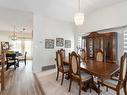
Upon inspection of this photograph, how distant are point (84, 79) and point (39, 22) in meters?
3.84

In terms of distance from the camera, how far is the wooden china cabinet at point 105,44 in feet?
13.3

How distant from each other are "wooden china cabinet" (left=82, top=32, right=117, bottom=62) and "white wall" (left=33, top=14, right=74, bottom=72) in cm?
195

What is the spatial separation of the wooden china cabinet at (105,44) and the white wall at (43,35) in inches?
76.9

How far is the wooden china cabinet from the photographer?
13.3 feet

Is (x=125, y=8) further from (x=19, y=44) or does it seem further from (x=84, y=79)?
(x=19, y=44)

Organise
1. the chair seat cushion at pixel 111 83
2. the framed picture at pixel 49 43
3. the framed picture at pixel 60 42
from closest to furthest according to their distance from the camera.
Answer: the chair seat cushion at pixel 111 83, the framed picture at pixel 49 43, the framed picture at pixel 60 42

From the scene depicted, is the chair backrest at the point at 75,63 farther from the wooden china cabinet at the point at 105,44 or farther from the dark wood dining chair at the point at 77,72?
the wooden china cabinet at the point at 105,44

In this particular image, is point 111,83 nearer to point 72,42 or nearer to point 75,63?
point 75,63

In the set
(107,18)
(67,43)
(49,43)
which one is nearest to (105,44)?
(107,18)

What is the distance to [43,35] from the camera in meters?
5.43

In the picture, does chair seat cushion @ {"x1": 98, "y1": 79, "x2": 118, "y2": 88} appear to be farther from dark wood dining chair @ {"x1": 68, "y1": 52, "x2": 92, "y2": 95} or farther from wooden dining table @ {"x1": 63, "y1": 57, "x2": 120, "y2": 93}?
dark wood dining chair @ {"x1": 68, "y1": 52, "x2": 92, "y2": 95}

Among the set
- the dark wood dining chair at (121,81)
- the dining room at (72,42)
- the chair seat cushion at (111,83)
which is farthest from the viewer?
the dining room at (72,42)

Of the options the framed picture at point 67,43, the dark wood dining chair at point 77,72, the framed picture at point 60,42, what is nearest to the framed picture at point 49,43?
the framed picture at point 60,42

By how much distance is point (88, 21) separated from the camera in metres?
5.64
